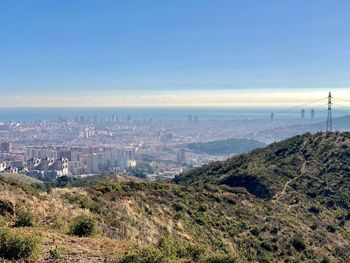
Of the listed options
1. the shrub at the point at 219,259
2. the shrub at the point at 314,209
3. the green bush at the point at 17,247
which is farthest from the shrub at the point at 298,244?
the green bush at the point at 17,247

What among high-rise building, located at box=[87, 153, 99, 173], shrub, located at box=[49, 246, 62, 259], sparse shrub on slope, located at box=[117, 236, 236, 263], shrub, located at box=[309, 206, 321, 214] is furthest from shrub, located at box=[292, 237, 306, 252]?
high-rise building, located at box=[87, 153, 99, 173]

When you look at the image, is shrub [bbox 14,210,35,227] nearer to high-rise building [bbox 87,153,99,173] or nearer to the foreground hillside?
the foreground hillside

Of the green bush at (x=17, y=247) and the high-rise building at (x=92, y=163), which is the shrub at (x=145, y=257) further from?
the high-rise building at (x=92, y=163)

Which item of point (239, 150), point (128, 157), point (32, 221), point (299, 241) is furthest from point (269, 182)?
point (239, 150)

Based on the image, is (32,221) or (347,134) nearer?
(32,221)

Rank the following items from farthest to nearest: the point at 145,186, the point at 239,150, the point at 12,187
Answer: the point at 239,150, the point at 145,186, the point at 12,187

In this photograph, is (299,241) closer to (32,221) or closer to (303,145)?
(32,221)
